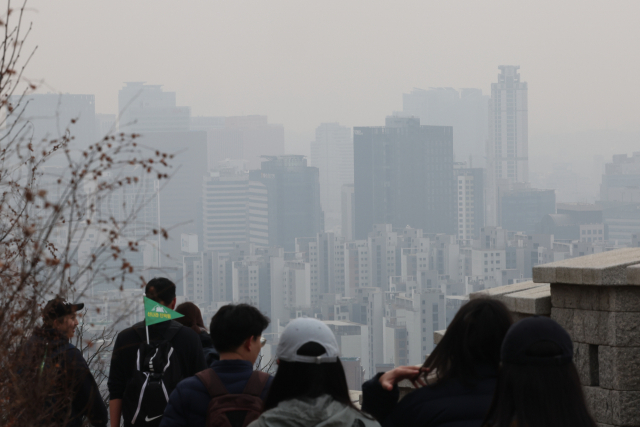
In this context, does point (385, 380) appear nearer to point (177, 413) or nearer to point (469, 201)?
point (177, 413)

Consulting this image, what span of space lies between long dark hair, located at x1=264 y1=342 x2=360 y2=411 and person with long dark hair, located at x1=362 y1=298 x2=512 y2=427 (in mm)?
150

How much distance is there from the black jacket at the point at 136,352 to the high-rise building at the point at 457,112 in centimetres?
14343

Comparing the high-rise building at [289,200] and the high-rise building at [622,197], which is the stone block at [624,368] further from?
the high-rise building at [289,200]

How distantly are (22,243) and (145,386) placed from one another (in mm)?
613

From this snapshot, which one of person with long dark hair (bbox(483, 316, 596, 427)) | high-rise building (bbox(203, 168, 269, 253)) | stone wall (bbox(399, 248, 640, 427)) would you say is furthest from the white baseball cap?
high-rise building (bbox(203, 168, 269, 253))

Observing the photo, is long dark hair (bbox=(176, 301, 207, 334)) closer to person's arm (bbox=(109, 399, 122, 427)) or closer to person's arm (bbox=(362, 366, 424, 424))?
person's arm (bbox=(109, 399, 122, 427))

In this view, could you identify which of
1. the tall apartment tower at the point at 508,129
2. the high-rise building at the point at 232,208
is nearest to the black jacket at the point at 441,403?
the high-rise building at the point at 232,208

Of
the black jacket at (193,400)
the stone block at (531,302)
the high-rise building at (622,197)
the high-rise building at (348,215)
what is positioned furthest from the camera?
the high-rise building at (348,215)

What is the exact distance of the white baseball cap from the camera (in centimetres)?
142

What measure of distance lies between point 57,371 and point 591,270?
6.60 ft

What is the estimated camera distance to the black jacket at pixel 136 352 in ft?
7.80

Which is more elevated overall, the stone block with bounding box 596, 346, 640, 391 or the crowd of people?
the crowd of people

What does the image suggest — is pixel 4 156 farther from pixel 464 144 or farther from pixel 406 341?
pixel 464 144

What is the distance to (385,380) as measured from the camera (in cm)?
154
